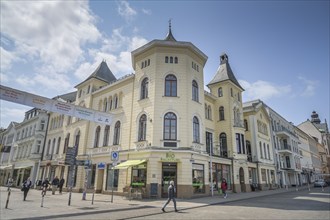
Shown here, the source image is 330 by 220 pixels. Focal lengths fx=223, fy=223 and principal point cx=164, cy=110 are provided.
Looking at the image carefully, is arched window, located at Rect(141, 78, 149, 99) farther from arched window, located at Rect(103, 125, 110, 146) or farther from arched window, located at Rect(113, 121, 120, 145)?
arched window, located at Rect(103, 125, 110, 146)

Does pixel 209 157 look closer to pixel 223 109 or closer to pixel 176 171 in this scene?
pixel 176 171

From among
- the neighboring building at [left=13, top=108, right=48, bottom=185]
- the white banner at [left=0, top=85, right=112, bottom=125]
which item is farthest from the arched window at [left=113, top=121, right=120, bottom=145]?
the neighboring building at [left=13, top=108, right=48, bottom=185]

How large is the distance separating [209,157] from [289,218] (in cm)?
1305

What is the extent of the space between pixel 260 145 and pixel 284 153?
12936 millimetres

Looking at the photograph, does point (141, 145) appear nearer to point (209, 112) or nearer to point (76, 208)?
point (76, 208)

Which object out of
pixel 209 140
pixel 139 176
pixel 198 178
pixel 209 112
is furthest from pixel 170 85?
pixel 209 140

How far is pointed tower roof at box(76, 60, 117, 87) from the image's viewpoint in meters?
32.2

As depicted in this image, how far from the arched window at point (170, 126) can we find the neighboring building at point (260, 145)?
18043mm

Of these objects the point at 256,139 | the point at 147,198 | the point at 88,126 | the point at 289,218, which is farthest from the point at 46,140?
the point at 289,218

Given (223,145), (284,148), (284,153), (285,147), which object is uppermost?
(285,147)

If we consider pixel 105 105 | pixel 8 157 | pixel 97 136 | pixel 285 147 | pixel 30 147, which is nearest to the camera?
pixel 97 136

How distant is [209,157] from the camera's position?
23.5 m

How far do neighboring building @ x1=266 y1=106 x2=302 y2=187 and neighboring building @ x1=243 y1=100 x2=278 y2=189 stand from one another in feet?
10.3

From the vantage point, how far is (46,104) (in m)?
15.0
